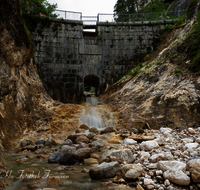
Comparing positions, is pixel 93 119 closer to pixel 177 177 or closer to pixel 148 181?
pixel 148 181

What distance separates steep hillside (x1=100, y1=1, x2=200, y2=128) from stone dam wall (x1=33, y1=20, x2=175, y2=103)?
4647 millimetres

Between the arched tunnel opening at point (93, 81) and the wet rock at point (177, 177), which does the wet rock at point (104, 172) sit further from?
the arched tunnel opening at point (93, 81)

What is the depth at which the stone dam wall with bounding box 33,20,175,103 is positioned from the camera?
44.4ft

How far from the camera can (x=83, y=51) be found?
556 inches

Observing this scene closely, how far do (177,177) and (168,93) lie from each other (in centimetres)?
526

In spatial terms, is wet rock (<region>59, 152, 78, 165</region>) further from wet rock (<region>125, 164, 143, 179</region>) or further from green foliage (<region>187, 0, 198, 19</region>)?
green foliage (<region>187, 0, 198, 19</region>)

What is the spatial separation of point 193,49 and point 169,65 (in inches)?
53.7

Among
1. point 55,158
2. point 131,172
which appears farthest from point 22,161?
point 131,172

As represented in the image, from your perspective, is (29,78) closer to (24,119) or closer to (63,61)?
(24,119)

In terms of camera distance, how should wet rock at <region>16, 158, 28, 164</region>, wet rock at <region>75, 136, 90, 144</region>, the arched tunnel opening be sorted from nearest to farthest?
1. wet rock at <region>16, 158, 28, 164</region>
2. wet rock at <region>75, 136, 90, 144</region>
3. the arched tunnel opening

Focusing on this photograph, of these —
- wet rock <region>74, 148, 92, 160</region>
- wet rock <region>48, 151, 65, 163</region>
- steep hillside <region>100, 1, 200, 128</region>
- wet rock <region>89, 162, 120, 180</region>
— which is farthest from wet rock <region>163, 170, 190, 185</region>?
steep hillside <region>100, 1, 200, 128</region>

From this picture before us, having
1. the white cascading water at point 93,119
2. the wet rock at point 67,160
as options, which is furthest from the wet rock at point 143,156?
the white cascading water at point 93,119

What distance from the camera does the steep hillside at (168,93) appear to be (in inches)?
258

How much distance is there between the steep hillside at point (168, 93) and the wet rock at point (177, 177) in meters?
3.92
